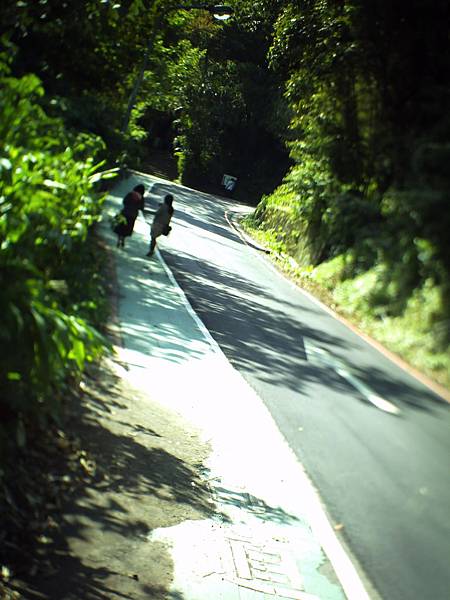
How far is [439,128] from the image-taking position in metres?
0.89

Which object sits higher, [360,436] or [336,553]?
[360,436]

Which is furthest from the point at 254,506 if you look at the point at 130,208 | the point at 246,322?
the point at 130,208

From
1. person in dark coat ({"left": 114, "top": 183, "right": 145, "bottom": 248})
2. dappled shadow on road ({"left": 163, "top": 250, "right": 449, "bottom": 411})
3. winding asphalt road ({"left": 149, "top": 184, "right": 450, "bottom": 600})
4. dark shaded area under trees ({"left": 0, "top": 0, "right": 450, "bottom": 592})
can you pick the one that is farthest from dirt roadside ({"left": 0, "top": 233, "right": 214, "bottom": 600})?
person in dark coat ({"left": 114, "top": 183, "right": 145, "bottom": 248})

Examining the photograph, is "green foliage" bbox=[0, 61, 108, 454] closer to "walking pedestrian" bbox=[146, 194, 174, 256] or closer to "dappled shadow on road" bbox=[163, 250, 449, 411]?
"dappled shadow on road" bbox=[163, 250, 449, 411]

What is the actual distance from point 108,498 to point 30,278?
10.8 ft

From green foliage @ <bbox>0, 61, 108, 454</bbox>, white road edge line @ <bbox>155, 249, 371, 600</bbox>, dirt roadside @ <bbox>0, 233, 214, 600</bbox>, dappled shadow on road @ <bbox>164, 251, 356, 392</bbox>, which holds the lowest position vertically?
white road edge line @ <bbox>155, 249, 371, 600</bbox>

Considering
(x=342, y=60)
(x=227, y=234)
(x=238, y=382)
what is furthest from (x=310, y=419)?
(x=227, y=234)

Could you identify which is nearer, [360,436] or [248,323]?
[360,436]

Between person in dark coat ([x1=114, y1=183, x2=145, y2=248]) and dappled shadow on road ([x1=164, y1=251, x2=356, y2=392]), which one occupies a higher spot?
person in dark coat ([x1=114, y1=183, x2=145, y2=248])

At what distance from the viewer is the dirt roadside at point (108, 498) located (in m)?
5.45

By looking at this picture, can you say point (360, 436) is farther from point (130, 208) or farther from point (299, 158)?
point (130, 208)

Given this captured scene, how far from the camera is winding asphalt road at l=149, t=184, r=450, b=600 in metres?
1.30

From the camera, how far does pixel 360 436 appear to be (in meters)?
9.84

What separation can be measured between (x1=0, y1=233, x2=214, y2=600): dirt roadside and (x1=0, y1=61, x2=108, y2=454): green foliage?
1.32m
